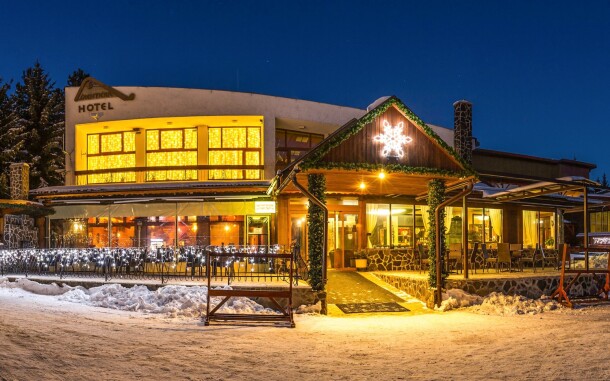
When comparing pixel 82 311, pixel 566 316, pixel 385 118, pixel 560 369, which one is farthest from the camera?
pixel 385 118

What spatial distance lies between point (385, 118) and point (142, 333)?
8.26 metres

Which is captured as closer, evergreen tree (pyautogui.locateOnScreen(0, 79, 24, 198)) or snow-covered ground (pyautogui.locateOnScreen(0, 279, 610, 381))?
snow-covered ground (pyautogui.locateOnScreen(0, 279, 610, 381))

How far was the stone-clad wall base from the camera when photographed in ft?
52.3

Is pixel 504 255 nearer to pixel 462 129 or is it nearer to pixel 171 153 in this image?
pixel 462 129

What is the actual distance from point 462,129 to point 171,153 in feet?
46.5

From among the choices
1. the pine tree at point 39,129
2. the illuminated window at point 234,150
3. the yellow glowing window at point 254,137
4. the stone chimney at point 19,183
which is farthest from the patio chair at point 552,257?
the pine tree at point 39,129

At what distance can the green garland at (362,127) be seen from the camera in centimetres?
1363

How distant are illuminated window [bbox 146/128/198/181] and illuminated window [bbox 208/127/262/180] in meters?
0.81

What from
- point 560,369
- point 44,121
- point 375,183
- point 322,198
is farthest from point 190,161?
point 44,121

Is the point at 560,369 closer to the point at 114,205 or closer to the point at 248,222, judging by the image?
the point at 248,222

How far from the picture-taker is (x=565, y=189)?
18.9 metres

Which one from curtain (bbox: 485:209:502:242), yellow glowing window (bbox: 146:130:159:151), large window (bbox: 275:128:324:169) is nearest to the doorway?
large window (bbox: 275:128:324:169)

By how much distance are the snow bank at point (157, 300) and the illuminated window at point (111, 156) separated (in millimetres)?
9334

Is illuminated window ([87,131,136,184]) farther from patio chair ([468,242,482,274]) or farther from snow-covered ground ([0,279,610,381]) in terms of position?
patio chair ([468,242,482,274])
